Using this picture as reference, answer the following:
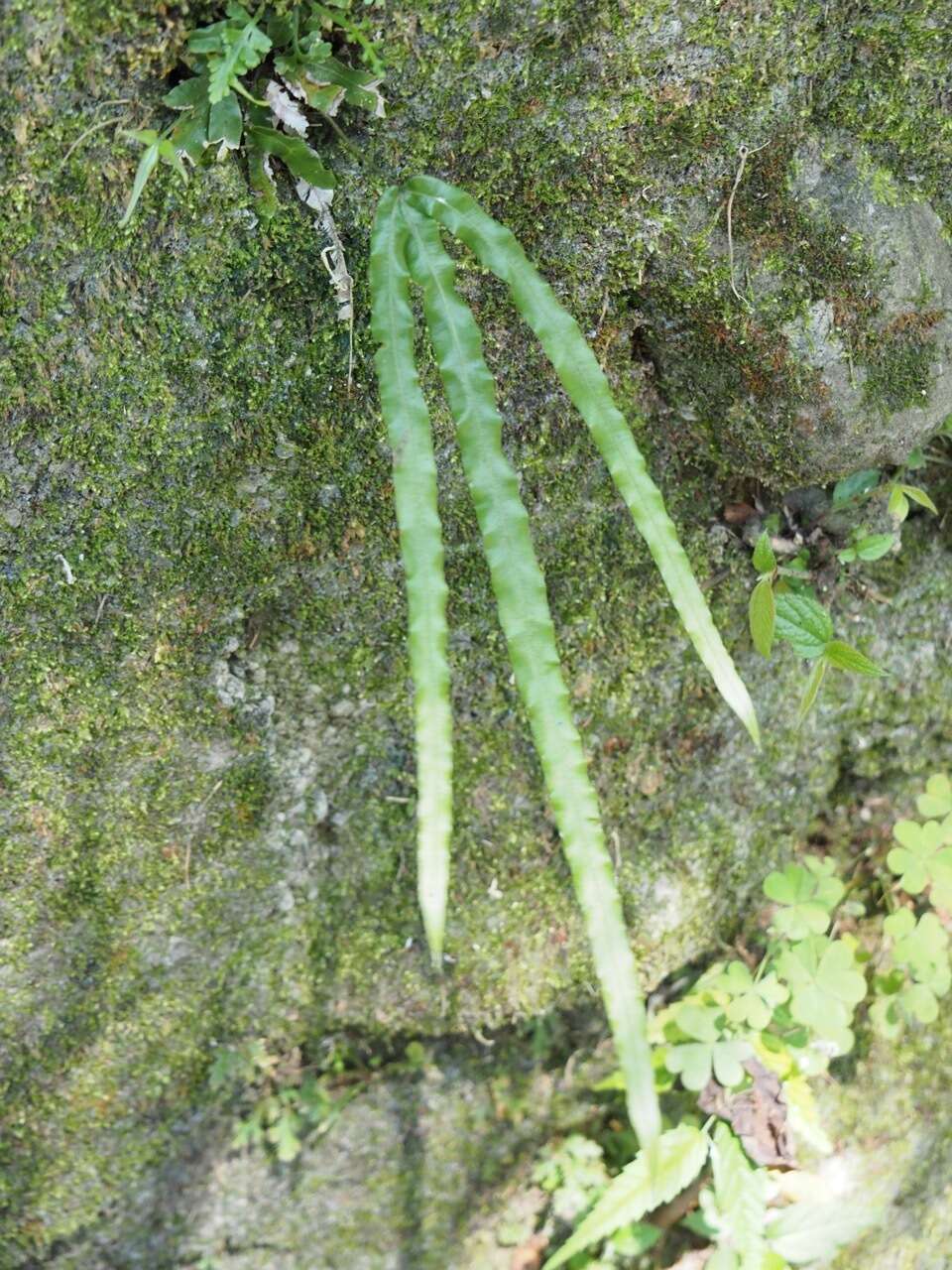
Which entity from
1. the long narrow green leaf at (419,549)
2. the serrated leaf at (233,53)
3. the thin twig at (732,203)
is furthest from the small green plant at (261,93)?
the thin twig at (732,203)

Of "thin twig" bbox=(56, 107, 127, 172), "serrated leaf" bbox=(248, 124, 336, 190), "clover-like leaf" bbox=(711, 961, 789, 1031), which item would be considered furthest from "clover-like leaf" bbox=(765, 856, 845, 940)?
"thin twig" bbox=(56, 107, 127, 172)

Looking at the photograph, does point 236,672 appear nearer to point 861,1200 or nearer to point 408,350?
point 408,350

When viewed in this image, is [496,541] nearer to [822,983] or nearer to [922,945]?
[822,983]

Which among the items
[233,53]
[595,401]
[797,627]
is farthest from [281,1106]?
[233,53]

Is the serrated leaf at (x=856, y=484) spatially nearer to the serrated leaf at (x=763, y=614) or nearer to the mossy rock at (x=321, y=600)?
the mossy rock at (x=321, y=600)

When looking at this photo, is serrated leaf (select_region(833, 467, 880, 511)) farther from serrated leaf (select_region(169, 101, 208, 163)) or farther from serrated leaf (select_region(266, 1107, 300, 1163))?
serrated leaf (select_region(266, 1107, 300, 1163))

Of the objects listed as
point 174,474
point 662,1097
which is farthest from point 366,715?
point 662,1097

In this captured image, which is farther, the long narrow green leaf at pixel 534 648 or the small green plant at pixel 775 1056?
the small green plant at pixel 775 1056
